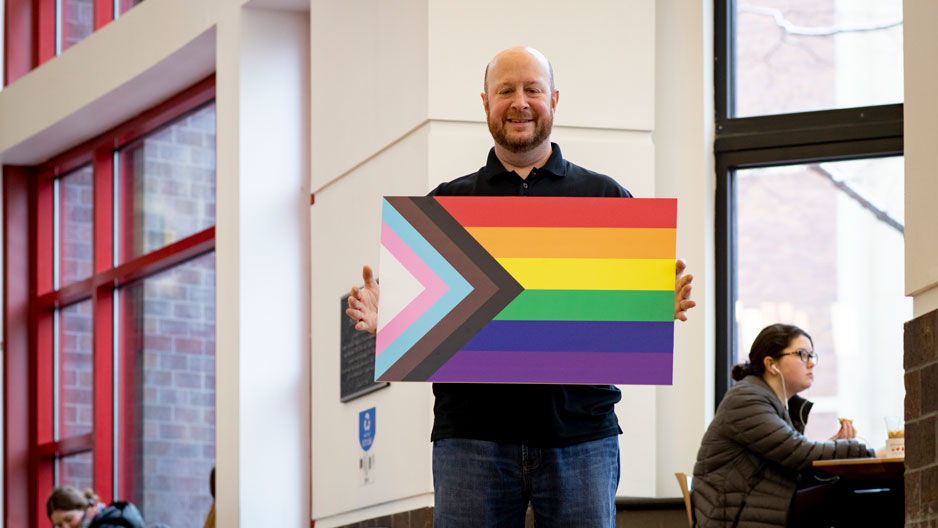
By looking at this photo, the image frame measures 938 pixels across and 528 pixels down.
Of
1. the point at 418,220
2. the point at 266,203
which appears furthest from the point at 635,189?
the point at 418,220

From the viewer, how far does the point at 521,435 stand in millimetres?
2822

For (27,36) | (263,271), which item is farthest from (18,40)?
(263,271)

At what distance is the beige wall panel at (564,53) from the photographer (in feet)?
19.0

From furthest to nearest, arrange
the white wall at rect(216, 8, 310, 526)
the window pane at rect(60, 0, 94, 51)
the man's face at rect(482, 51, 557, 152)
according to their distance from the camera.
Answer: the window pane at rect(60, 0, 94, 51), the white wall at rect(216, 8, 310, 526), the man's face at rect(482, 51, 557, 152)

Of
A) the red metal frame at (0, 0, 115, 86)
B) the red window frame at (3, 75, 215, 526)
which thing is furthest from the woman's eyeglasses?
the red metal frame at (0, 0, 115, 86)

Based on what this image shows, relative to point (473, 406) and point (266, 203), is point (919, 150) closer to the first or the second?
point (473, 406)

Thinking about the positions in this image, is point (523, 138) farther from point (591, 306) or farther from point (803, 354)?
point (803, 354)

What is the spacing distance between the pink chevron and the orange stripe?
4.9 inches

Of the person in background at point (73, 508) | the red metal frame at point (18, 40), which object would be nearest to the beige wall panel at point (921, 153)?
the person in background at point (73, 508)

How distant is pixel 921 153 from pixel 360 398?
2.92 metres

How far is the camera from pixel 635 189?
580 cm

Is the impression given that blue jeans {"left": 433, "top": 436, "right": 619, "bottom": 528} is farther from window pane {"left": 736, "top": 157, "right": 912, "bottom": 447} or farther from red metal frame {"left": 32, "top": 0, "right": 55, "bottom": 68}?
red metal frame {"left": 32, "top": 0, "right": 55, "bottom": 68}

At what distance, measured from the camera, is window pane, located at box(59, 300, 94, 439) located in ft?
31.7

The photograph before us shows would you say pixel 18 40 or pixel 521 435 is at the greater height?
pixel 18 40
